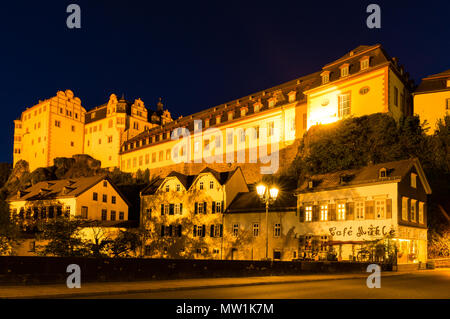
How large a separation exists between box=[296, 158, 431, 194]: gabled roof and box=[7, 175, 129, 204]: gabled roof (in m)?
30.3

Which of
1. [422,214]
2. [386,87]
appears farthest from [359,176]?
[386,87]

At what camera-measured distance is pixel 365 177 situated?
35688 millimetres

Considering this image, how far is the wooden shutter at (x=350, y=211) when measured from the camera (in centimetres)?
3594

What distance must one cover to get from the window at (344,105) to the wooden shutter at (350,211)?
16.4 m

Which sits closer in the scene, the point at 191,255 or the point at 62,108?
the point at 191,255

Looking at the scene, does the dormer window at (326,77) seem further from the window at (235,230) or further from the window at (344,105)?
the window at (235,230)

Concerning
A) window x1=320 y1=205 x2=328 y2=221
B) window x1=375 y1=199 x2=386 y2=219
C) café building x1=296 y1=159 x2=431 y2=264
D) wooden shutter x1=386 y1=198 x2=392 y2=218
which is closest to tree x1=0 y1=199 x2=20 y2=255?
café building x1=296 y1=159 x2=431 y2=264

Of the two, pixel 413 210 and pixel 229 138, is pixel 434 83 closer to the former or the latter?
pixel 413 210

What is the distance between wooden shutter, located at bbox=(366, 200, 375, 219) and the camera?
114 ft

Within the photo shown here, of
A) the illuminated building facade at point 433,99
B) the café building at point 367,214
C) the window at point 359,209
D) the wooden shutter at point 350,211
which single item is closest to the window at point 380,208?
the café building at point 367,214

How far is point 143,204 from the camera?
190 feet

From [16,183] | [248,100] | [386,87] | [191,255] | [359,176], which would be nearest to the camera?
[359,176]

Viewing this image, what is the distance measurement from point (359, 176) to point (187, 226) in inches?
896
